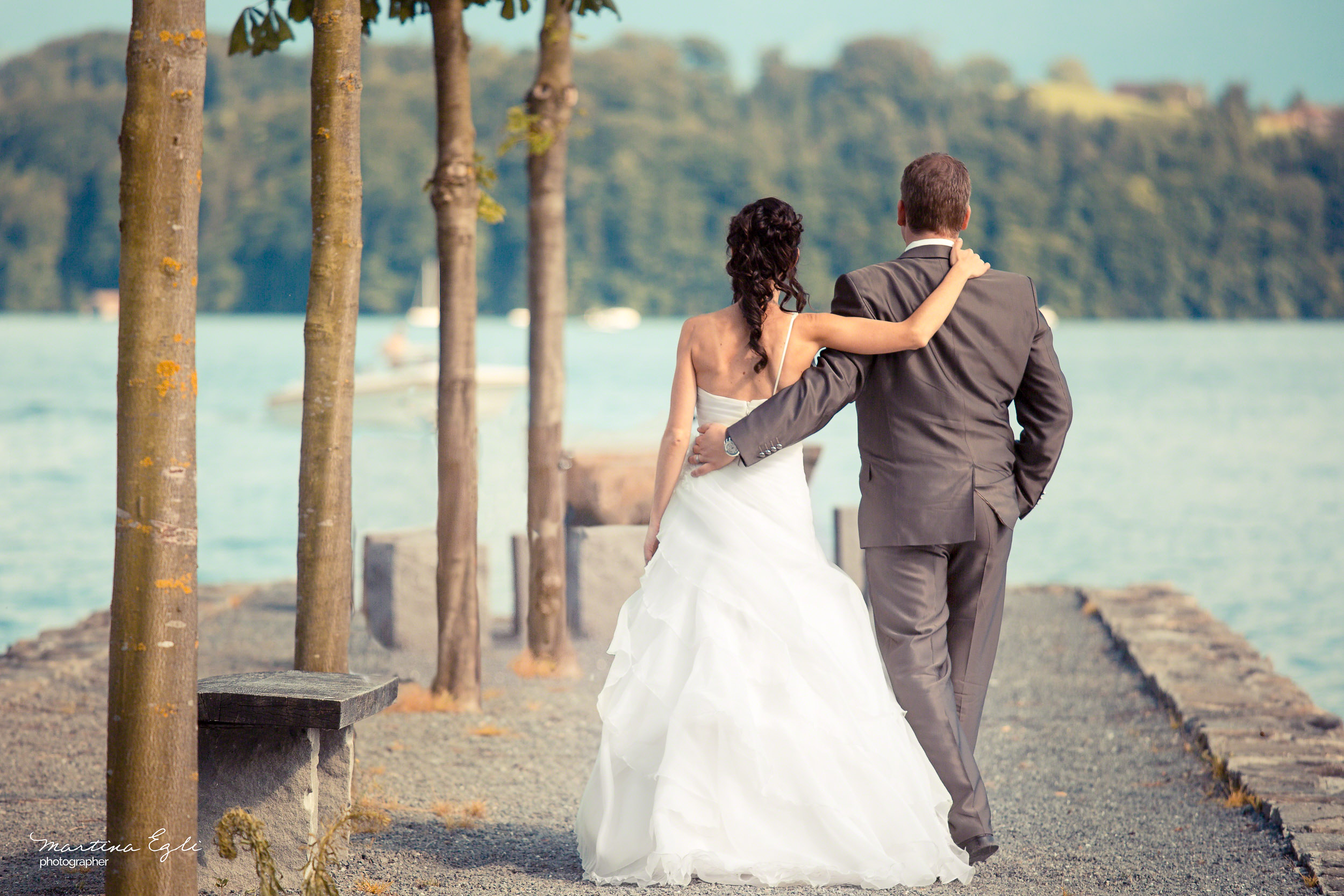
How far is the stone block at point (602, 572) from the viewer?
802cm

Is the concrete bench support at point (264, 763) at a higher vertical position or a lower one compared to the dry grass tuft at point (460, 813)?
higher

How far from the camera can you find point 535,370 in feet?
23.4

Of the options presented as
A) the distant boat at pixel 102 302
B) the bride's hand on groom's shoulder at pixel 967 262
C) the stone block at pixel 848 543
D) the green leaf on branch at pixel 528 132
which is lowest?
the stone block at pixel 848 543

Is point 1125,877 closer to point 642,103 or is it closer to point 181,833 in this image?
point 181,833

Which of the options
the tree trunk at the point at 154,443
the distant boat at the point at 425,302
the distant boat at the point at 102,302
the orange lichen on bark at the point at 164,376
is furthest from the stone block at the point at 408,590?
the distant boat at the point at 102,302

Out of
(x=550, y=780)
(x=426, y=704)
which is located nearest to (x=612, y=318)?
(x=426, y=704)

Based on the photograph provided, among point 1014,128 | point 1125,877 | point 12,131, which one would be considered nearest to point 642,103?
point 1014,128

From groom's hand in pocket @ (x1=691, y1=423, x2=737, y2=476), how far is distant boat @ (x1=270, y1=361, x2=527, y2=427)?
3043cm

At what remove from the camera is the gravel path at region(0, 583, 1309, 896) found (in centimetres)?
397

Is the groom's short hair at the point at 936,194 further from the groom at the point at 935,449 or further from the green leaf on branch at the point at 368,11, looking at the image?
the green leaf on branch at the point at 368,11

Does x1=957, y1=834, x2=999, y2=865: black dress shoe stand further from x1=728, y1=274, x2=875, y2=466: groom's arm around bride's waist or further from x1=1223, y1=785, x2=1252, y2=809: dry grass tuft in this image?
x1=1223, y1=785, x2=1252, y2=809: dry grass tuft

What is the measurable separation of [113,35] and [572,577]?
7533 cm

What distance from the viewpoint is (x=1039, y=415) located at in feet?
13.3

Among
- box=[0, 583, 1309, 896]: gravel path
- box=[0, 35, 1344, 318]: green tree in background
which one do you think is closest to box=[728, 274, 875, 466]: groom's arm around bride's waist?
box=[0, 583, 1309, 896]: gravel path
